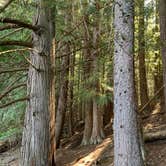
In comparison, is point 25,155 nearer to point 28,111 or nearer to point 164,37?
point 28,111

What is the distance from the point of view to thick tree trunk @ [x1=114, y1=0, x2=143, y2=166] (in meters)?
7.89

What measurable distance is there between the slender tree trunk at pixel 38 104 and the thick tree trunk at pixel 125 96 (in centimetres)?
177

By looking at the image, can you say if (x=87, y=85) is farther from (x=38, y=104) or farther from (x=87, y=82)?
(x=38, y=104)

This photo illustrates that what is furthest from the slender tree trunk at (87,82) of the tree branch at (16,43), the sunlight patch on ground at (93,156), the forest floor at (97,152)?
the tree branch at (16,43)

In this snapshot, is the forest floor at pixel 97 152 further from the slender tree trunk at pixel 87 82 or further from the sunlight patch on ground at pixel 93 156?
the slender tree trunk at pixel 87 82

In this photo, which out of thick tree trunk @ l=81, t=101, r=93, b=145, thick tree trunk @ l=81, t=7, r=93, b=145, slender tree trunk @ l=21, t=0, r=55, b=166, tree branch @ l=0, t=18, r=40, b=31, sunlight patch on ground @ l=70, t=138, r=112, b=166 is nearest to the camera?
tree branch @ l=0, t=18, r=40, b=31

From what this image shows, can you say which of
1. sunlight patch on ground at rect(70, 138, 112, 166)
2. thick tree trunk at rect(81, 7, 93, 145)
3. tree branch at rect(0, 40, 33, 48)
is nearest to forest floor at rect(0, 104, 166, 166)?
sunlight patch on ground at rect(70, 138, 112, 166)

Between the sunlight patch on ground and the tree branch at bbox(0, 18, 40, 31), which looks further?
the sunlight patch on ground

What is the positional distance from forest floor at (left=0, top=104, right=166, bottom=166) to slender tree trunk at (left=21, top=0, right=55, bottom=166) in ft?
8.54

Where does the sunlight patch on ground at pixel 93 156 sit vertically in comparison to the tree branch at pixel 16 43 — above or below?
below

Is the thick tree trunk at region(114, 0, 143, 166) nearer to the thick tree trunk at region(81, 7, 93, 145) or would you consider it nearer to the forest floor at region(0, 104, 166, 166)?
the forest floor at region(0, 104, 166, 166)

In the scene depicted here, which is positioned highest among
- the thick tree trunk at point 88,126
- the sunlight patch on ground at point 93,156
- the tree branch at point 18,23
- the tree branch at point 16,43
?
the tree branch at point 18,23

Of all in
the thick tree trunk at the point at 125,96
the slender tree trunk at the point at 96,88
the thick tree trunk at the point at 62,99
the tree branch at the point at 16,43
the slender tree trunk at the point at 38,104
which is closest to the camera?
the tree branch at the point at 16,43

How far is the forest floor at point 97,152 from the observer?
10244mm
